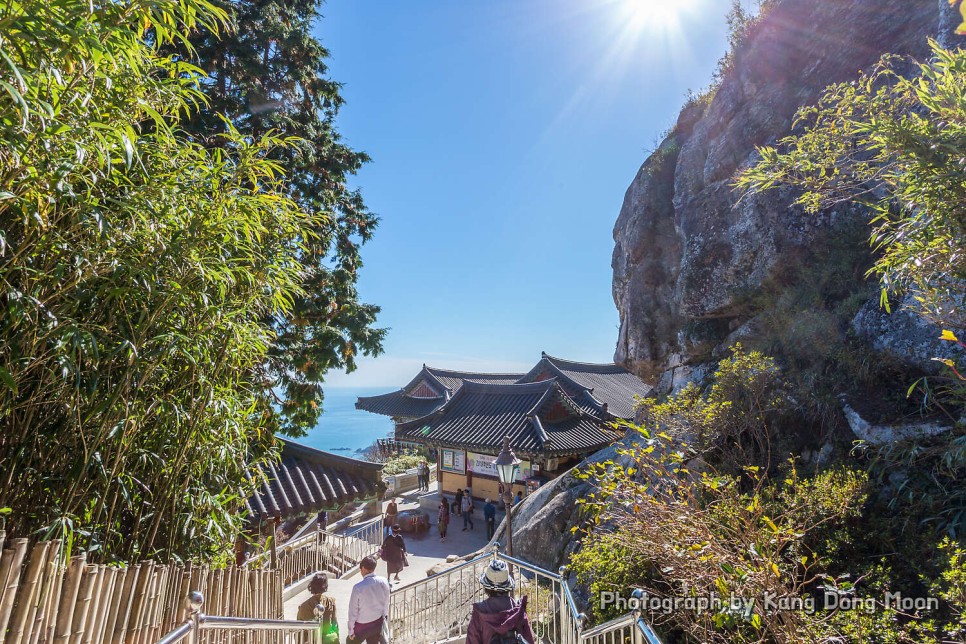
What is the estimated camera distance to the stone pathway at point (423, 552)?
821 centimetres

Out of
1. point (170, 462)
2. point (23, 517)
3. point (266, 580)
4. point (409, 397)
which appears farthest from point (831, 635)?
point (409, 397)

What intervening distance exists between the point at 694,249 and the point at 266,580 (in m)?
9.58

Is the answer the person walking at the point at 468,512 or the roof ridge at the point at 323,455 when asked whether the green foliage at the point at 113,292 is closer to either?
the roof ridge at the point at 323,455

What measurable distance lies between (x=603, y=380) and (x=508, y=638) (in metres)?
22.5

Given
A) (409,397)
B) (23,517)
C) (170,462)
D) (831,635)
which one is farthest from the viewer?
(409,397)

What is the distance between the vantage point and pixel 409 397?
26719mm

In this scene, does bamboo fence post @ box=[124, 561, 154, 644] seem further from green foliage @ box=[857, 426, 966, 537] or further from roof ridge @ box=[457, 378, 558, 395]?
roof ridge @ box=[457, 378, 558, 395]

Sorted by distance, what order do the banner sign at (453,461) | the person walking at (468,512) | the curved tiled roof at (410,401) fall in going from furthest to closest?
the curved tiled roof at (410,401)
the banner sign at (453,461)
the person walking at (468,512)

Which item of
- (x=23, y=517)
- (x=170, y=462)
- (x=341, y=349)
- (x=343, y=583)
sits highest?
(x=341, y=349)

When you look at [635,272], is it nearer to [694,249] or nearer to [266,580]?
[694,249]

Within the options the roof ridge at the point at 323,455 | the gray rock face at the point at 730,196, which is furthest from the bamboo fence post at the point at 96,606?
the gray rock face at the point at 730,196

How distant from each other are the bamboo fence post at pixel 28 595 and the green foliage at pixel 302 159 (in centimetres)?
523

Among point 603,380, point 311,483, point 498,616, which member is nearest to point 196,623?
point 498,616

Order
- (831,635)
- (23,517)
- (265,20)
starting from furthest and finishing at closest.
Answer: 1. (265,20)
2. (831,635)
3. (23,517)
